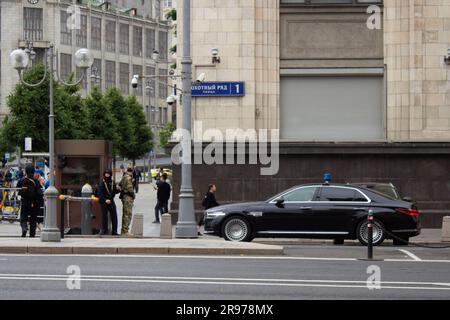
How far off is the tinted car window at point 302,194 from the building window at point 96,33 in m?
Answer: 84.6

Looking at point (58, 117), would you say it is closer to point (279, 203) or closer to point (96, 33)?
point (96, 33)

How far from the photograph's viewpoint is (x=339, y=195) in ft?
78.4

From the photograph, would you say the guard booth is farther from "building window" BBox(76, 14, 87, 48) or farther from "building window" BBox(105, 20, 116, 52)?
"building window" BBox(105, 20, 116, 52)

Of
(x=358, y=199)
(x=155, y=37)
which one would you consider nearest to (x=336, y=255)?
(x=358, y=199)

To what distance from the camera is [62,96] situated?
7106 cm

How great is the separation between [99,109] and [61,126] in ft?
48.0

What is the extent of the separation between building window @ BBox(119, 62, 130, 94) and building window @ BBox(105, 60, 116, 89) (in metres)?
1.39

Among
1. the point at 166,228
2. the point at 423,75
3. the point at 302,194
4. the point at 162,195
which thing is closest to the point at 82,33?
the point at 162,195

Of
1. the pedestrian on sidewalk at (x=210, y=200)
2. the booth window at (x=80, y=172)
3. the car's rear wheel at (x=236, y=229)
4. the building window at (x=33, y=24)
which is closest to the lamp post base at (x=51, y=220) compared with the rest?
Answer: the car's rear wheel at (x=236, y=229)

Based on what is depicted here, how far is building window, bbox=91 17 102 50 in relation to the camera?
106 meters

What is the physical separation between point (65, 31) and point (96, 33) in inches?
A: 215

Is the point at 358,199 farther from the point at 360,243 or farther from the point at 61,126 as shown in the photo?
the point at 61,126

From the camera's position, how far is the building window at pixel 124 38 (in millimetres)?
111062

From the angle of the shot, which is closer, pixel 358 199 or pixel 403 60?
pixel 358 199
